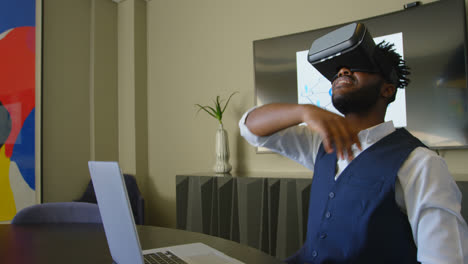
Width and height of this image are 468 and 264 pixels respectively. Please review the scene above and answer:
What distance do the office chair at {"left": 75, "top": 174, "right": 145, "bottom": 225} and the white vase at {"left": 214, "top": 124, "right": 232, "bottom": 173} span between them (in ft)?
3.00

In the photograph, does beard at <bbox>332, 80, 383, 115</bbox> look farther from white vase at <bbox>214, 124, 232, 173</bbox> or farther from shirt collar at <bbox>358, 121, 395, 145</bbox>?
white vase at <bbox>214, 124, 232, 173</bbox>

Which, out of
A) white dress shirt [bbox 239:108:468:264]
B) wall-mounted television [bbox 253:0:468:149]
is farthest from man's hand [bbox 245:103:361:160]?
A: wall-mounted television [bbox 253:0:468:149]

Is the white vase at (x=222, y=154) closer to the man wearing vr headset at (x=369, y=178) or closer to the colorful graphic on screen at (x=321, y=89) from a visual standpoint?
the colorful graphic on screen at (x=321, y=89)

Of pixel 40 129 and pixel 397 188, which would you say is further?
pixel 40 129

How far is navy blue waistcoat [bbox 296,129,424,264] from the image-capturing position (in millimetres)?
1017

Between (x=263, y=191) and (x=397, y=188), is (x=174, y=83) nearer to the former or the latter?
(x=263, y=191)

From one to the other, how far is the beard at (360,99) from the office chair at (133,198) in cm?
262

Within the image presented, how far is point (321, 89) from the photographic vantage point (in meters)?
2.76

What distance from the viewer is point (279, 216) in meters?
2.53

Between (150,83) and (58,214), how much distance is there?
267 cm

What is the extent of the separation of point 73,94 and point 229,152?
76.2 inches

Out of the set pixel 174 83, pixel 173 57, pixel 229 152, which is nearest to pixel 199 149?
pixel 229 152

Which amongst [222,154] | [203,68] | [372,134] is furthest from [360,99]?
[203,68]

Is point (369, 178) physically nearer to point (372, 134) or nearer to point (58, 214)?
point (372, 134)
